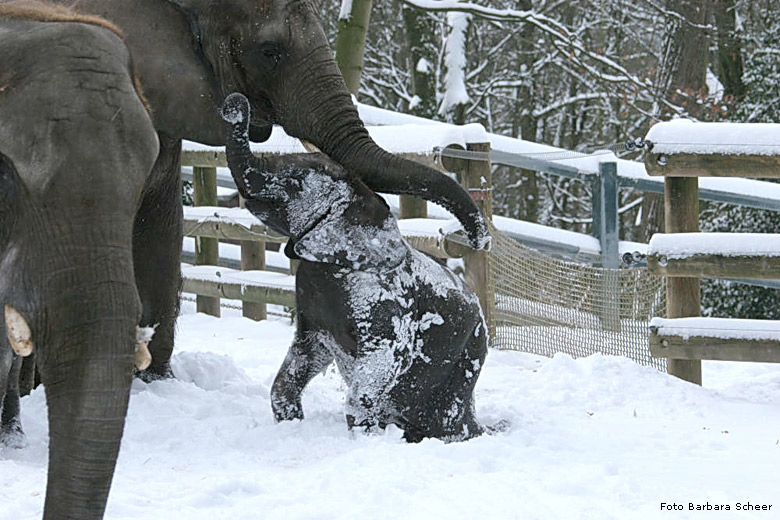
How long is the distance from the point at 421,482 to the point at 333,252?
119cm

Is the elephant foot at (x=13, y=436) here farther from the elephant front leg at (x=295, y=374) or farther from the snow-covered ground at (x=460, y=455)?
the elephant front leg at (x=295, y=374)

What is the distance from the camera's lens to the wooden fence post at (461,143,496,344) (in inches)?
319

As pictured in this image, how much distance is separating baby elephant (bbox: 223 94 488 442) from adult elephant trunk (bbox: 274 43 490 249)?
3.6 inches

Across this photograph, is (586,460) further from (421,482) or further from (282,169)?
(282,169)

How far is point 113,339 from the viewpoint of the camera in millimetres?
2959

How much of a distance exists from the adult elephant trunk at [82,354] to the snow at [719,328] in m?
4.39

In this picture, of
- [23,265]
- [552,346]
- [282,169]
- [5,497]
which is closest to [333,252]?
[282,169]

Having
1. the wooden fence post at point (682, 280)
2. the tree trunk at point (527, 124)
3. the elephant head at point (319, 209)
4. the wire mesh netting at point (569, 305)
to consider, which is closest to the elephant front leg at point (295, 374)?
the elephant head at point (319, 209)

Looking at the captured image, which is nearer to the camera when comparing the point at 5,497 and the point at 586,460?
the point at 5,497

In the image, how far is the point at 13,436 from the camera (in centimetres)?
506

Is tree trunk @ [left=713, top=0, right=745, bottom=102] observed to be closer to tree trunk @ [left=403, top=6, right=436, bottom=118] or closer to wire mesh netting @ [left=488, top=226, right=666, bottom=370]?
tree trunk @ [left=403, top=6, right=436, bottom=118]

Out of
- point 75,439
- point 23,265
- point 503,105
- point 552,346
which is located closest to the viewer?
point 75,439

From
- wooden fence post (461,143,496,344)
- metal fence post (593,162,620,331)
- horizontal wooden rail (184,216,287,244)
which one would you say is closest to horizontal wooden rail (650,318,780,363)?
wooden fence post (461,143,496,344)

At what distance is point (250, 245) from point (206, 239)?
0.67m
